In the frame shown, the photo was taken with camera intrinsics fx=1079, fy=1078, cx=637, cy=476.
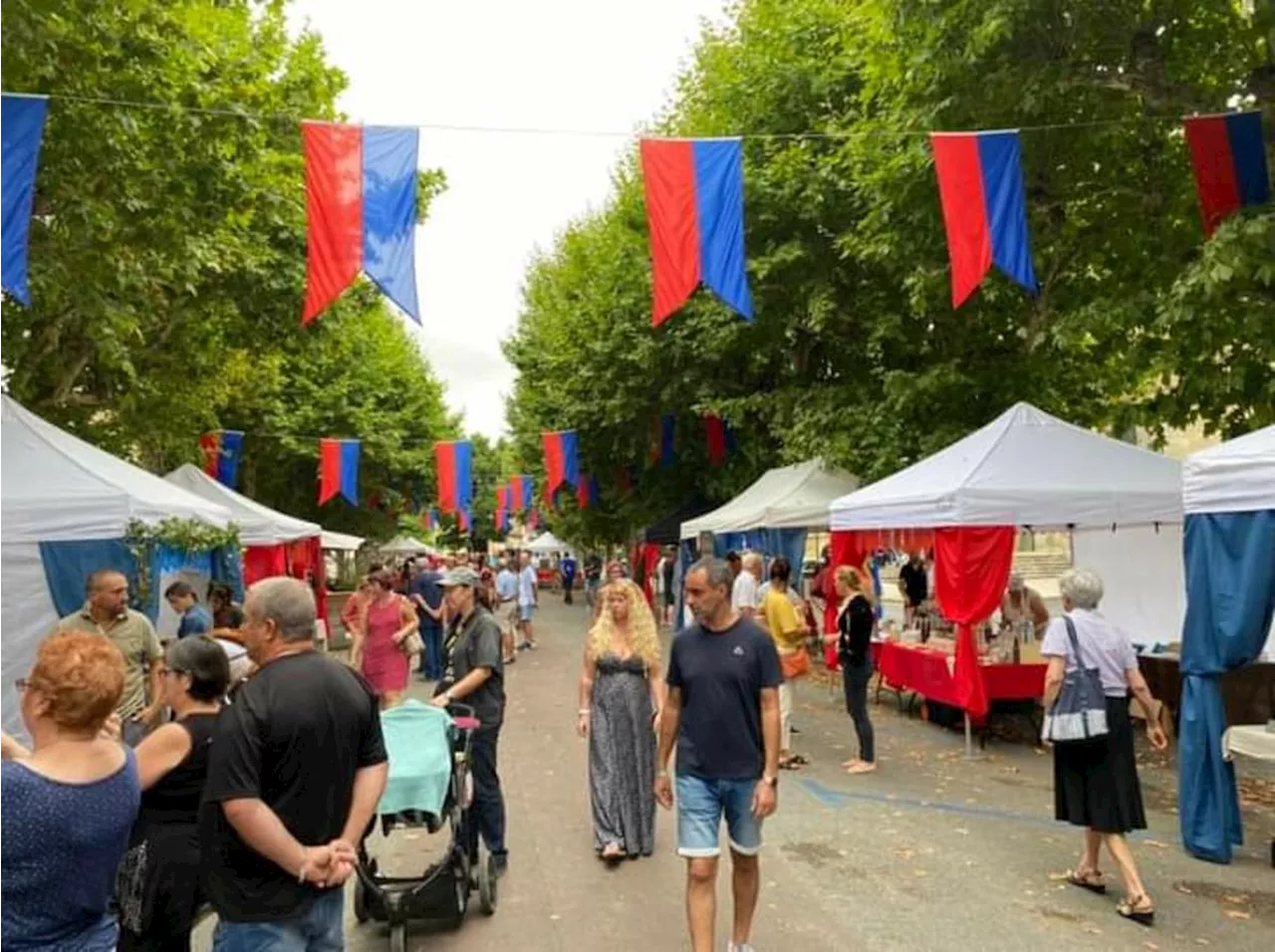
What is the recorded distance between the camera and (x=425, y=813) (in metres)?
5.08

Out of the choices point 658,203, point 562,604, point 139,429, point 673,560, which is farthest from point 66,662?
point 562,604

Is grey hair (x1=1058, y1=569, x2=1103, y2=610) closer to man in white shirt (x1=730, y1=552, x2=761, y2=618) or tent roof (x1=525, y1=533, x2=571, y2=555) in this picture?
man in white shirt (x1=730, y1=552, x2=761, y2=618)

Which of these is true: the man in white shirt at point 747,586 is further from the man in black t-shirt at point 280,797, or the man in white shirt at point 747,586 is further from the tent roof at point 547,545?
the tent roof at point 547,545

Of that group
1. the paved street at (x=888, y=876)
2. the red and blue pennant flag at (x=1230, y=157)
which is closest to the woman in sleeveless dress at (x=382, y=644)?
the paved street at (x=888, y=876)

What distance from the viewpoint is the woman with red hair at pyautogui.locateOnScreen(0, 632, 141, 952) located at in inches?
98.5

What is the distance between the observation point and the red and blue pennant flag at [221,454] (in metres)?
24.9

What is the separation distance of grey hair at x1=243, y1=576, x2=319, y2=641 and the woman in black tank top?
0.73 m

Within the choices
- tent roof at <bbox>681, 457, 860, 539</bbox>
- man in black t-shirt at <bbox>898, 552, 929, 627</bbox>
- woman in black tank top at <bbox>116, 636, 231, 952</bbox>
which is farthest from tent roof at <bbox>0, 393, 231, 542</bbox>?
man in black t-shirt at <bbox>898, 552, 929, 627</bbox>

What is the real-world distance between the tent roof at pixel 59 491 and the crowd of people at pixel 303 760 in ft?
3.89

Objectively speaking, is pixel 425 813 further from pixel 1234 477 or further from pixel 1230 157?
pixel 1230 157

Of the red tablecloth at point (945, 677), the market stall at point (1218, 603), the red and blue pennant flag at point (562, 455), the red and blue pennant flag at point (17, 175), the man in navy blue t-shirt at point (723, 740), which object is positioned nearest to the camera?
the man in navy blue t-shirt at point (723, 740)

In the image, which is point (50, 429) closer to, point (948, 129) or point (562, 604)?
point (948, 129)

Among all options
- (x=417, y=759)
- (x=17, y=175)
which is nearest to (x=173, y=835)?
(x=417, y=759)

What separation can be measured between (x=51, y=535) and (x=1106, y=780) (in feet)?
27.1
